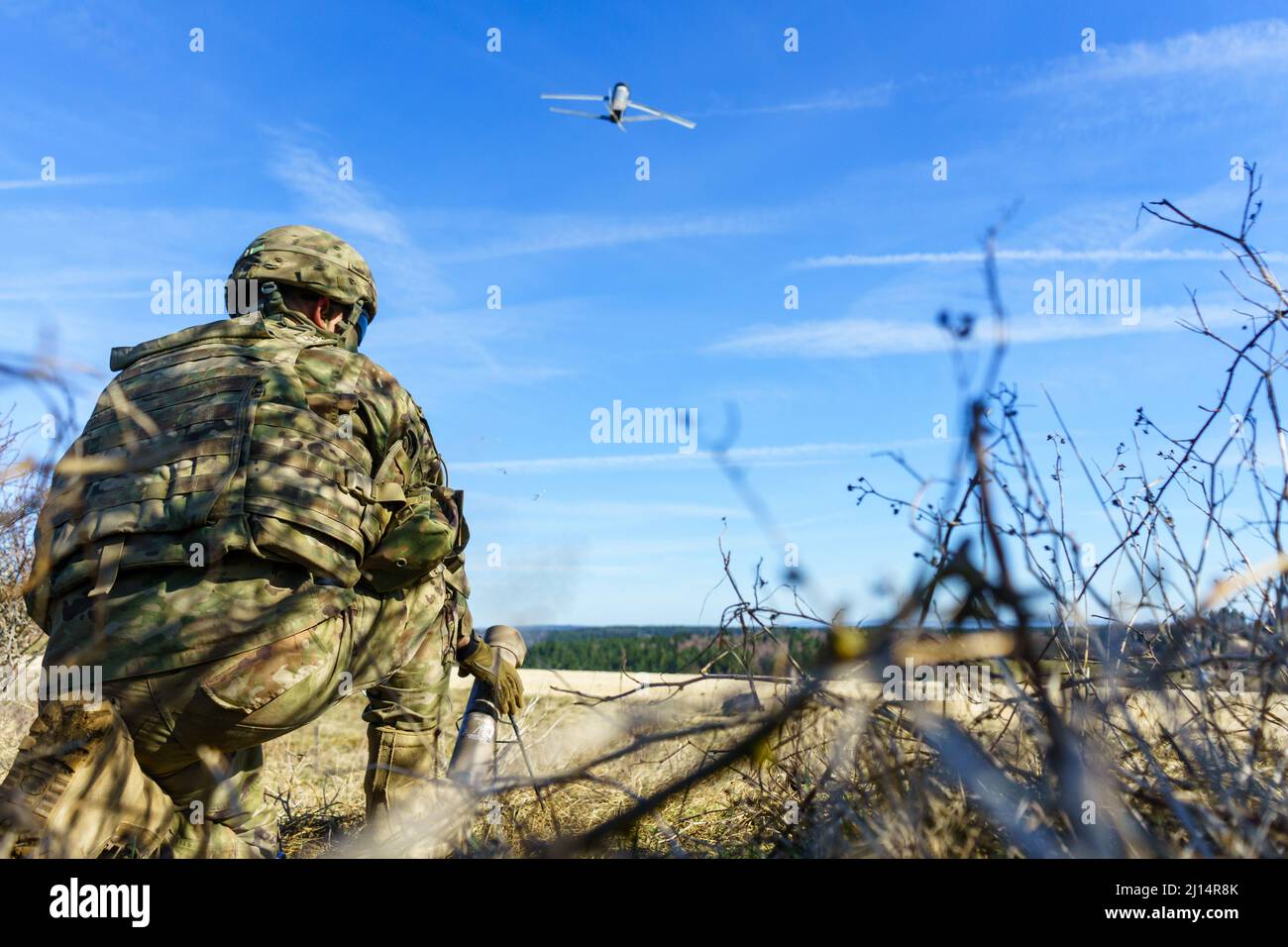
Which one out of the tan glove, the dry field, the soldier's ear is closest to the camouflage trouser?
the tan glove

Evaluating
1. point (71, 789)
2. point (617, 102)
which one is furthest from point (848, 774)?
point (617, 102)

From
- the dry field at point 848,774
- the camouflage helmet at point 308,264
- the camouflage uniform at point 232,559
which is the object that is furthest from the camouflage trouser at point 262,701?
the camouflage helmet at point 308,264

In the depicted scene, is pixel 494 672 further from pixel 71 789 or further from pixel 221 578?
pixel 71 789

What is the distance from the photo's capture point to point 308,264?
4297 mm

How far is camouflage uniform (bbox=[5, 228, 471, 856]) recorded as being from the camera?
3.17 meters

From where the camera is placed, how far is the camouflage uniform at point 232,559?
10.4ft

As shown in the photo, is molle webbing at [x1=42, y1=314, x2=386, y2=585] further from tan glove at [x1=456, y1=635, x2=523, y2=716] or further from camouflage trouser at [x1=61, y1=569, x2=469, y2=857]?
tan glove at [x1=456, y1=635, x2=523, y2=716]

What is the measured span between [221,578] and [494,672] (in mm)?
1381

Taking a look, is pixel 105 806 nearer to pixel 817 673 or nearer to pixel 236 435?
pixel 236 435

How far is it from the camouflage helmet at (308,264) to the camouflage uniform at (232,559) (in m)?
0.27

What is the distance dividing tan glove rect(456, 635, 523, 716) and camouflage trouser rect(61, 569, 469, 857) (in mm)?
198
